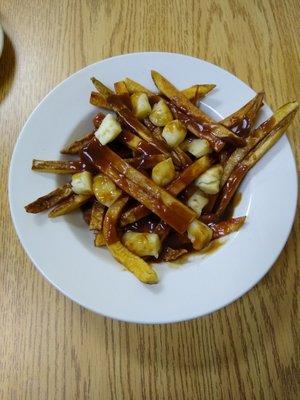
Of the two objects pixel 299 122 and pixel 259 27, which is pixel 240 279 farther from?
pixel 259 27

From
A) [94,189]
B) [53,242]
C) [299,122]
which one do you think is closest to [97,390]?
[53,242]

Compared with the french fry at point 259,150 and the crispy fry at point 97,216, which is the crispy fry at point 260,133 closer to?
the french fry at point 259,150

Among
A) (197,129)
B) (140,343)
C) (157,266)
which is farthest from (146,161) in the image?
(140,343)

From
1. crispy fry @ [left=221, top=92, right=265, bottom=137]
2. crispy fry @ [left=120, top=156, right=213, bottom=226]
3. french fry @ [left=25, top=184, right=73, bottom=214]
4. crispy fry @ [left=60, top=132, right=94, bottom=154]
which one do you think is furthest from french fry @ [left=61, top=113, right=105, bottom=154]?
crispy fry @ [left=221, top=92, right=265, bottom=137]

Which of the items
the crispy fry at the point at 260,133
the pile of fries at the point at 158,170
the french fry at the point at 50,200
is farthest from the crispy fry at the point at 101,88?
the crispy fry at the point at 260,133

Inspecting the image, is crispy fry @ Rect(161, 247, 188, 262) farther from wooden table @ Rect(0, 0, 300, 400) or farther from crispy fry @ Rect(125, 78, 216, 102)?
crispy fry @ Rect(125, 78, 216, 102)
